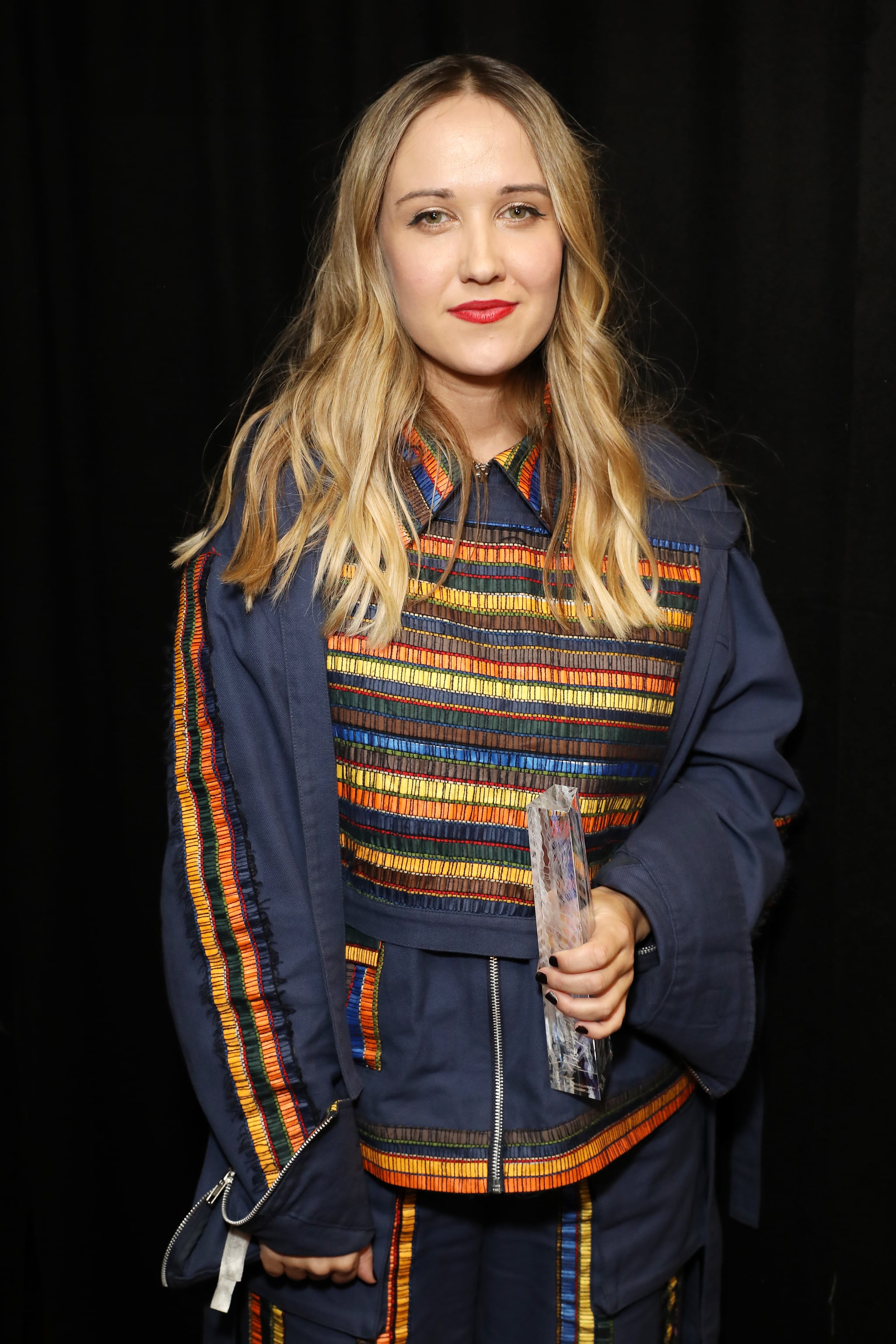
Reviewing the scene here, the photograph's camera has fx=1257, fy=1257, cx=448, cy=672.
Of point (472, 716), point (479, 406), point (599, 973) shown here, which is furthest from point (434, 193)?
point (599, 973)

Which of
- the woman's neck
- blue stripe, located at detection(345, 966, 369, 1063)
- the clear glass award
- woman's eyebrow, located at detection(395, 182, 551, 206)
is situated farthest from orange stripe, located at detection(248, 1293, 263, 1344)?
woman's eyebrow, located at detection(395, 182, 551, 206)

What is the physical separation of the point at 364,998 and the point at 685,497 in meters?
0.64

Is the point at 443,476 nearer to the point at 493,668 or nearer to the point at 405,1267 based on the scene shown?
the point at 493,668

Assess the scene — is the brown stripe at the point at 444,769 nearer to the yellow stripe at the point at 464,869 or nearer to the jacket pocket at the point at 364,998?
the yellow stripe at the point at 464,869

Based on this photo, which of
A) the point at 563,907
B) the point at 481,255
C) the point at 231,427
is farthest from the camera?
the point at 231,427

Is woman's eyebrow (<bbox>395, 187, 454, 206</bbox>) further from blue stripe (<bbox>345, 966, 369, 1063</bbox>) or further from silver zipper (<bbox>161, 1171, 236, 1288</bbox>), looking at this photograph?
silver zipper (<bbox>161, 1171, 236, 1288</bbox>)

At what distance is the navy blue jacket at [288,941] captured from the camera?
124 cm

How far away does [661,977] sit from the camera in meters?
1.29

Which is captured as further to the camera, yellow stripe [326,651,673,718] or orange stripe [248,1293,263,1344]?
orange stripe [248,1293,263,1344]

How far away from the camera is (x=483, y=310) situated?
4.15ft

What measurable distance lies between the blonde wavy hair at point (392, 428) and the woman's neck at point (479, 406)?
1cm

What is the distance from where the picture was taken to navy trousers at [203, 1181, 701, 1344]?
1320 millimetres

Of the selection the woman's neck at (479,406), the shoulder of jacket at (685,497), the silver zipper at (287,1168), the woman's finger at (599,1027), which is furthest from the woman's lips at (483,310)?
the silver zipper at (287,1168)

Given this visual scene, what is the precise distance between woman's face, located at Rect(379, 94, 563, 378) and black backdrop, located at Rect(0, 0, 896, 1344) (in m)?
0.36
